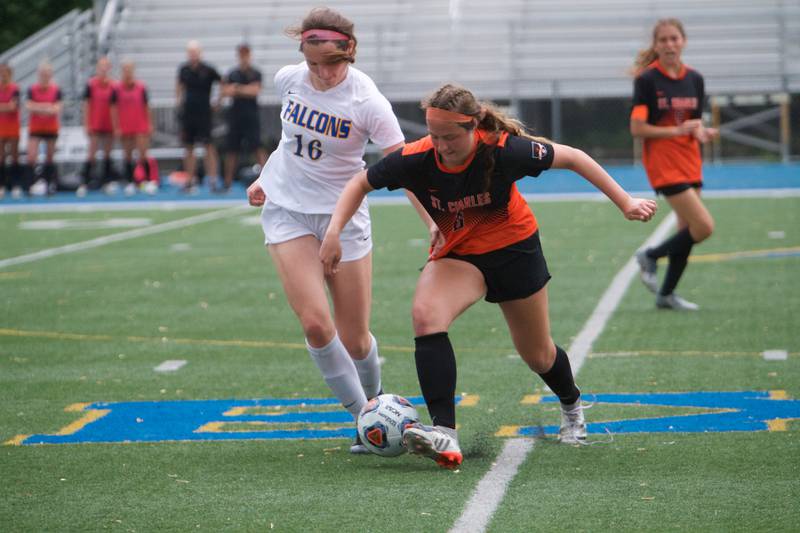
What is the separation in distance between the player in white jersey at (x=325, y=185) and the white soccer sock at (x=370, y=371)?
0.05 m

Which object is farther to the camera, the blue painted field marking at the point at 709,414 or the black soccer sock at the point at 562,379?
the blue painted field marking at the point at 709,414

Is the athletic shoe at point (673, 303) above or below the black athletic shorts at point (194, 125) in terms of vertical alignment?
above

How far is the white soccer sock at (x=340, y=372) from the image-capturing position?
20.0 ft

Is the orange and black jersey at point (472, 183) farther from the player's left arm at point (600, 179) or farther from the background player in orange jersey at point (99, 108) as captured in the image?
the background player in orange jersey at point (99, 108)

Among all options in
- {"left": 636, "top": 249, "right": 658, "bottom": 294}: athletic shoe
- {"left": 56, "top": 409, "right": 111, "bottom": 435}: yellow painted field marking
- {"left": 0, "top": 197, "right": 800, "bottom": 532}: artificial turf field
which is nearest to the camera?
{"left": 0, "top": 197, "right": 800, "bottom": 532}: artificial turf field

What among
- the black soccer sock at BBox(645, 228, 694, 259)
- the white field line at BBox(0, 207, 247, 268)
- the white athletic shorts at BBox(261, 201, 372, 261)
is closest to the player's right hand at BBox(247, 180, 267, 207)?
the white athletic shorts at BBox(261, 201, 372, 261)

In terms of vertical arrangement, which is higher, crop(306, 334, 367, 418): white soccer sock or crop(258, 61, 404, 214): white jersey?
crop(258, 61, 404, 214): white jersey

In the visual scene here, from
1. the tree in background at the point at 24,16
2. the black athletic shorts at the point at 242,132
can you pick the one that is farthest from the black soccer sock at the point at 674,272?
the tree in background at the point at 24,16

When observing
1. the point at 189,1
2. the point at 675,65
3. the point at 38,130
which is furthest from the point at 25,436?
the point at 189,1

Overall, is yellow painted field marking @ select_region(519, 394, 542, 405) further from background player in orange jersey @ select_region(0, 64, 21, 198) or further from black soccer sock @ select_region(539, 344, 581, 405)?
background player in orange jersey @ select_region(0, 64, 21, 198)

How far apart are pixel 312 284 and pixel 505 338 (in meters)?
3.36

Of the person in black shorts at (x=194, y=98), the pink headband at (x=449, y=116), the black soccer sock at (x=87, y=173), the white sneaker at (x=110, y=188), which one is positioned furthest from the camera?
the black soccer sock at (x=87, y=173)

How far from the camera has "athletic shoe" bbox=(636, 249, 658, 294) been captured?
34.4ft

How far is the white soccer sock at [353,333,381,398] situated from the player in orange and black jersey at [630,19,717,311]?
4147mm
